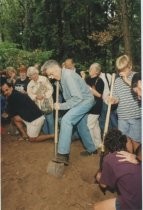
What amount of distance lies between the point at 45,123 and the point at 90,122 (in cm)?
33

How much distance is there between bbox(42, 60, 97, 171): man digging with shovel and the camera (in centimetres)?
253

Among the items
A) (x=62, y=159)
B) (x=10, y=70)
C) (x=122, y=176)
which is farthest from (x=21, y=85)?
(x=122, y=176)

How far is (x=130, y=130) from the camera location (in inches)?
92.0

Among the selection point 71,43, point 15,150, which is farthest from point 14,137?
point 71,43

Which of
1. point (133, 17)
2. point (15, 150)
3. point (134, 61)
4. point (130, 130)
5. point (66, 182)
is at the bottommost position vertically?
point (66, 182)

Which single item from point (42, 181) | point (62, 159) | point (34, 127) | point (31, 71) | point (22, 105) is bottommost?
point (42, 181)

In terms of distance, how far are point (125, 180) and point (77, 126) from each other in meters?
0.96

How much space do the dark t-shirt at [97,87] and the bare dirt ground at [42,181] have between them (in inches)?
9.8

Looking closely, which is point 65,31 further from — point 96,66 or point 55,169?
point 55,169

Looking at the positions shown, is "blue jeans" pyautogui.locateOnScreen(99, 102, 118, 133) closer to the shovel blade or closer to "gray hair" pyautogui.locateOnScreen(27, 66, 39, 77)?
the shovel blade

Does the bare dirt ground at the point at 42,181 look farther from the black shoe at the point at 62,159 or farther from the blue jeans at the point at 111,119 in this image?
the blue jeans at the point at 111,119

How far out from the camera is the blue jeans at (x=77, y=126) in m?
2.55

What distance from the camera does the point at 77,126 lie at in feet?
8.85

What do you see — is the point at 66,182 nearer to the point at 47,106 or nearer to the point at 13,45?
the point at 47,106
